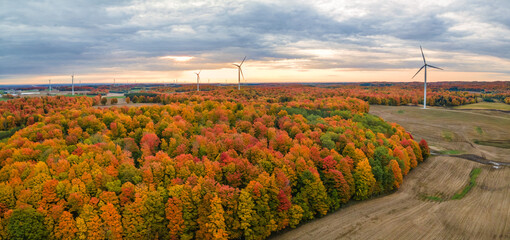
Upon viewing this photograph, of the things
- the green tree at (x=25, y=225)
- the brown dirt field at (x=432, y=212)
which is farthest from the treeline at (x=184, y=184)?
the brown dirt field at (x=432, y=212)

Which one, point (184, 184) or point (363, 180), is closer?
point (184, 184)

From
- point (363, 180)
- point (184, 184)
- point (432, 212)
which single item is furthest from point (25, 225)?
point (432, 212)

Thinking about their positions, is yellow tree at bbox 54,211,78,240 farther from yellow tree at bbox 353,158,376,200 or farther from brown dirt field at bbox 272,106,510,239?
yellow tree at bbox 353,158,376,200

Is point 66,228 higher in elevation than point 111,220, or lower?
lower

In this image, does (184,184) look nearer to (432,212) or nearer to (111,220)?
(111,220)

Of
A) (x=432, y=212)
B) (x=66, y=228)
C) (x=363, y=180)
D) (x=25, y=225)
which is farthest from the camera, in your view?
(x=363, y=180)

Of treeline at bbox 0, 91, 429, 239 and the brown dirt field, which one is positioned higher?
treeline at bbox 0, 91, 429, 239

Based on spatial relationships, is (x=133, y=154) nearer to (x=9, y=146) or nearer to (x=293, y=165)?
(x=9, y=146)

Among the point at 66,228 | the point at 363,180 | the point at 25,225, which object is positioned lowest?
the point at 66,228

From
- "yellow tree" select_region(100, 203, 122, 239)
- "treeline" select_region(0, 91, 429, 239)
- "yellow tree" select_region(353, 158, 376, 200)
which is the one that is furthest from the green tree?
"yellow tree" select_region(353, 158, 376, 200)

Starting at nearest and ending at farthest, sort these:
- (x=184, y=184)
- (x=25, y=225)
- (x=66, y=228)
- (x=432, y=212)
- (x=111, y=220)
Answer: (x=25, y=225)
(x=66, y=228)
(x=111, y=220)
(x=184, y=184)
(x=432, y=212)

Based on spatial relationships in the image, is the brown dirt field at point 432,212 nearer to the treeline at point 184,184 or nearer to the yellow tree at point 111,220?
the treeline at point 184,184

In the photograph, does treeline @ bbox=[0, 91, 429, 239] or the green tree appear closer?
the green tree
